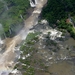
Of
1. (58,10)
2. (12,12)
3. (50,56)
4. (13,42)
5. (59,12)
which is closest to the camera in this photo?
(50,56)

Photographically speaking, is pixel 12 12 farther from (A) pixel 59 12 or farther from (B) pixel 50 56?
(B) pixel 50 56

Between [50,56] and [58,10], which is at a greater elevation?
[58,10]

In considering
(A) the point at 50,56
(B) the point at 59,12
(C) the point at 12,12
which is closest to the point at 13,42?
(A) the point at 50,56

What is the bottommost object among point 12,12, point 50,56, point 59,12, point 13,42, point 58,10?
point 50,56

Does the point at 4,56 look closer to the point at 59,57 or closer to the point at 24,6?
the point at 59,57

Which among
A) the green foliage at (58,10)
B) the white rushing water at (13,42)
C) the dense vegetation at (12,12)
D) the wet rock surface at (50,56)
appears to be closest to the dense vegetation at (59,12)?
the green foliage at (58,10)

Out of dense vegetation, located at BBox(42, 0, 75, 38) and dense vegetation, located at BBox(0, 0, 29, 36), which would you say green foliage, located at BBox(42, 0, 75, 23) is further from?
dense vegetation, located at BBox(0, 0, 29, 36)

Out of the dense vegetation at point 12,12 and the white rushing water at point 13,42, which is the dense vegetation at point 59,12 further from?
the dense vegetation at point 12,12
